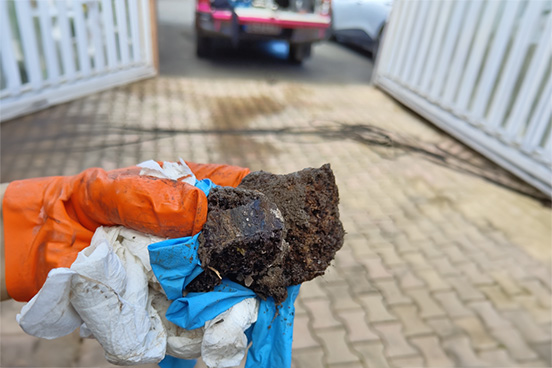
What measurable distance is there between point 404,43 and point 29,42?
5.13 meters

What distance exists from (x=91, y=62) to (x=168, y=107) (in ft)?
4.08

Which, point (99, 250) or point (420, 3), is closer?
point (99, 250)

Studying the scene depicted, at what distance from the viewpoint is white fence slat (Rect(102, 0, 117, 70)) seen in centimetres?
498

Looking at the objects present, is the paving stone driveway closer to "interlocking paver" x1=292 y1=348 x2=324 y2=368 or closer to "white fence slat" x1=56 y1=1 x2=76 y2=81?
"interlocking paver" x1=292 y1=348 x2=324 y2=368

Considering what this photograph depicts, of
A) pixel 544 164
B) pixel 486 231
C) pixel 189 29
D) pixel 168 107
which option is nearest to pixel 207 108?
pixel 168 107

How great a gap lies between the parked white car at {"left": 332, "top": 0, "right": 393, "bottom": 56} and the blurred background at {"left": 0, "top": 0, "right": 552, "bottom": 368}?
58.6 inches

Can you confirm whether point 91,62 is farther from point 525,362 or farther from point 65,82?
point 525,362

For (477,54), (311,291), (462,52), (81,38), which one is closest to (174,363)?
(311,291)

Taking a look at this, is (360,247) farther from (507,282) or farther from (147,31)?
(147,31)

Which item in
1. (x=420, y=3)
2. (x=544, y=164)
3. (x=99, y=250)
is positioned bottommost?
(x=544, y=164)

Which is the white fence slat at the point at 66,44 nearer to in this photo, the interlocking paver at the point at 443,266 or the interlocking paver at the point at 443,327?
the interlocking paver at the point at 443,266

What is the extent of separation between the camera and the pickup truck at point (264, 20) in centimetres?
627

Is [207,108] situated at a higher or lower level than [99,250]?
lower

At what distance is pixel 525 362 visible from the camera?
7.47 feet
